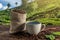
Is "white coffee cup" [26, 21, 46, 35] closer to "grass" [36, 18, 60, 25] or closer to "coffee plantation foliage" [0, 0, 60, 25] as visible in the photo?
"grass" [36, 18, 60, 25]

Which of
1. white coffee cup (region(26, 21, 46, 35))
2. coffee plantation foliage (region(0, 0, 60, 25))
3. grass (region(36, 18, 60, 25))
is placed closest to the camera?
white coffee cup (region(26, 21, 46, 35))

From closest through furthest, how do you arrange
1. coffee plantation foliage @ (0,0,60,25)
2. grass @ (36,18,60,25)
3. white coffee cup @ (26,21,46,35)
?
white coffee cup @ (26,21,46,35), grass @ (36,18,60,25), coffee plantation foliage @ (0,0,60,25)

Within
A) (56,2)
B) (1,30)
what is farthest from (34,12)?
(1,30)

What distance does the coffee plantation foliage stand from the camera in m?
6.61

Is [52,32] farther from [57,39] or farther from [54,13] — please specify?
[54,13]

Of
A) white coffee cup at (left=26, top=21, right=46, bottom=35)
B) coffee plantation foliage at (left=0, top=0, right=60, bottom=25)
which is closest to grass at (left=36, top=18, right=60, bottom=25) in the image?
coffee plantation foliage at (left=0, top=0, right=60, bottom=25)

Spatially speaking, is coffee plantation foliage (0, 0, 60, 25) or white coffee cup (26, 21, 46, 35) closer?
white coffee cup (26, 21, 46, 35)

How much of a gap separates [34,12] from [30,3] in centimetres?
30

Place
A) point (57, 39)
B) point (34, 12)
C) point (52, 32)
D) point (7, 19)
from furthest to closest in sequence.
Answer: point (34, 12) < point (7, 19) < point (52, 32) < point (57, 39)

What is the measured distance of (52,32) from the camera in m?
4.91

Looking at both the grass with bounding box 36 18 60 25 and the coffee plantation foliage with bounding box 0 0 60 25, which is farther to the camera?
the coffee plantation foliage with bounding box 0 0 60 25

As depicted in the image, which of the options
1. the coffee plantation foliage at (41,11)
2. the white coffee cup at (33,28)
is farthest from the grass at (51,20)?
the white coffee cup at (33,28)

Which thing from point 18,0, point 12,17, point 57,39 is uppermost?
point 18,0

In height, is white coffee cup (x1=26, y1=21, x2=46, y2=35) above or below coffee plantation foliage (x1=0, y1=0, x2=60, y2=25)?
below
